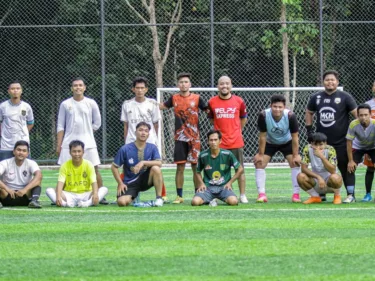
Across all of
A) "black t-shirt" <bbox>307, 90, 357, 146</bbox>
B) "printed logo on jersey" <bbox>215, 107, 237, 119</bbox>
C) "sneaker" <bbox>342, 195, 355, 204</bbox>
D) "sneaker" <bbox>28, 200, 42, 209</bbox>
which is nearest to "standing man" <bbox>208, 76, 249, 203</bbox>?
"printed logo on jersey" <bbox>215, 107, 237, 119</bbox>

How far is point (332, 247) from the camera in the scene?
329 inches

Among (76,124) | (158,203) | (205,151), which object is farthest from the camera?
(76,124)

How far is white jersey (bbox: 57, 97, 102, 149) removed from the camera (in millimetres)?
14195

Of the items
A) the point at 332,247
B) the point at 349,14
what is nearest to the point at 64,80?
the point at 349,14

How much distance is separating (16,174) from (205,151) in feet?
8.43

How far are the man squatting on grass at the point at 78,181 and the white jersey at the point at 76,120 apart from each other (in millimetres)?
878

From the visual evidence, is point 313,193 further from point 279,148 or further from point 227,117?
point 227,117

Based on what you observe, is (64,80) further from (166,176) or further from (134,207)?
(134,207)

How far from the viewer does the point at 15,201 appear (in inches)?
524

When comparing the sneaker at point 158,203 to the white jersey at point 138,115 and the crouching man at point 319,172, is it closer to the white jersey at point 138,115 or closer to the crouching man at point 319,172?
the white jersey at point 138,115

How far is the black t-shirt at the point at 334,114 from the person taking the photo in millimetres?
13711

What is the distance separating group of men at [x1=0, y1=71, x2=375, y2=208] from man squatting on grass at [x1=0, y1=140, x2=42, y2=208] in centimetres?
1

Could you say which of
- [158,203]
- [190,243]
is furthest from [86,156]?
[190,243]

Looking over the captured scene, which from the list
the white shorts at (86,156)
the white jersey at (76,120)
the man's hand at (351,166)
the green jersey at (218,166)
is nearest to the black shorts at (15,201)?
the white shorts at (86,156)
